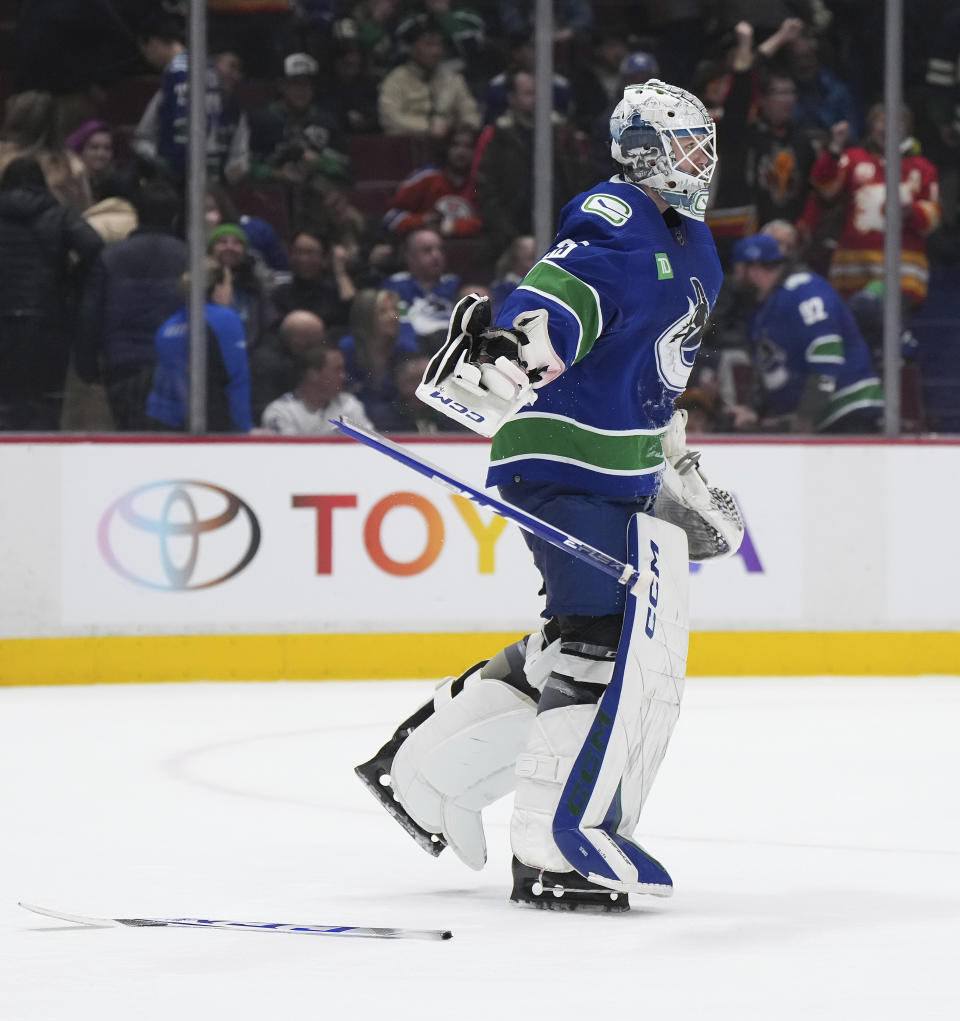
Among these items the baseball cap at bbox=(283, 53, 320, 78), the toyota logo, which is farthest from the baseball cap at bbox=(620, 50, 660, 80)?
the toyota logo

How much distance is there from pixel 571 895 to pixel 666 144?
45.0 inches

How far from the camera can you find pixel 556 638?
337 centimetres

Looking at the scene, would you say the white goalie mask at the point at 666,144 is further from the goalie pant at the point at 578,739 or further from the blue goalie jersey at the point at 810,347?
the blue goalie jersey at the point at 810,347

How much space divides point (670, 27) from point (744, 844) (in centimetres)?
406

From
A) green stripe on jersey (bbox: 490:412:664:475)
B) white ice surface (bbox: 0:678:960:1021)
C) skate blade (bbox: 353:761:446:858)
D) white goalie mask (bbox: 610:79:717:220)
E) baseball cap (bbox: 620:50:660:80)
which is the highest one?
baseball cap (bbox: 620:50:660:80)

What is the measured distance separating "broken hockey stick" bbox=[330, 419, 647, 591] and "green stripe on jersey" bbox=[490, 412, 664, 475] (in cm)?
13

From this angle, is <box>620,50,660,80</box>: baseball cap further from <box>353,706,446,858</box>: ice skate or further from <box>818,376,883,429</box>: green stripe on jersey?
<box>353,706,446,858</box>: ice skate

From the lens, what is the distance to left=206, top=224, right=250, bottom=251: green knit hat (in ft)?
22.2

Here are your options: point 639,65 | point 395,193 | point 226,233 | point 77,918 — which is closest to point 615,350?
point 77,918

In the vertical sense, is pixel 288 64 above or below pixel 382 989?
above

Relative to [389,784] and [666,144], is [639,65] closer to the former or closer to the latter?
[666,144]

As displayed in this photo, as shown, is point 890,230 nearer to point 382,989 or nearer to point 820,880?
point 820,880

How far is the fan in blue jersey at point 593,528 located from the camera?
3.15 meters

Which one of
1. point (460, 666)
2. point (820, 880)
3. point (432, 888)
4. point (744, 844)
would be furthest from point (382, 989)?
point (460, 666)
